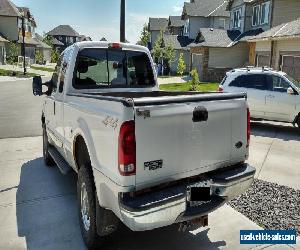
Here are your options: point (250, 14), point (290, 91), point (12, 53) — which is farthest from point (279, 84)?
point (12, 53)

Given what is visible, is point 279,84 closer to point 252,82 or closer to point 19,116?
point 252,82

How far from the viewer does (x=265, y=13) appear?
1092 inches

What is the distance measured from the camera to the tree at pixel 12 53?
158 feet

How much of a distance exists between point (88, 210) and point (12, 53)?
166ft

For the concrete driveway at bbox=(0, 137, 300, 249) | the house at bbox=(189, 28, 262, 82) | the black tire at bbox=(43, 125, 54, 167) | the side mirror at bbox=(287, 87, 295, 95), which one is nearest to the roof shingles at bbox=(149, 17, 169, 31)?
the house at bbox=(189, 28, 262, 82)

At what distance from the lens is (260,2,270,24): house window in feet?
88.9

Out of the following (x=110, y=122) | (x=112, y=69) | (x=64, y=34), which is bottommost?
(x=110, y=122)

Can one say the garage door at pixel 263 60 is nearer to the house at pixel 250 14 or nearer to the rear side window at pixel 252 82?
the house at pixel 250 14

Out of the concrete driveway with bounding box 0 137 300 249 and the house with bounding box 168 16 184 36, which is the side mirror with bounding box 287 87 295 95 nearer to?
the concrete driveway with bounding box 0 137 300 249

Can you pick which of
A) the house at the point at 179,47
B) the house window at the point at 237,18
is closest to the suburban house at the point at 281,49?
the house window at the point at 237,18

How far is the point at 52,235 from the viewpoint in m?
4.39

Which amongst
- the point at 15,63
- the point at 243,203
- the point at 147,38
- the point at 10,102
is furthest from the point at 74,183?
the point at 147,38

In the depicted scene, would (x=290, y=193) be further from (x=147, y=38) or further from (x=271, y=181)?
(x=147, y=38)

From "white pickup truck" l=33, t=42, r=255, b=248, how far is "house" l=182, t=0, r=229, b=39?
4384 cm
